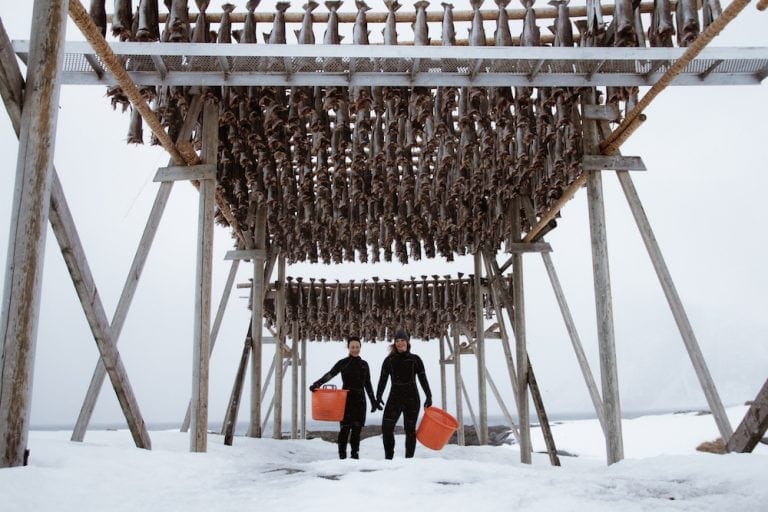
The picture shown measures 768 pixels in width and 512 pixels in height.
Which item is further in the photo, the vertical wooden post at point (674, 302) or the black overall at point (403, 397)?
the black overall at point (403, 397)

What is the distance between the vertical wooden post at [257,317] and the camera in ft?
32.8

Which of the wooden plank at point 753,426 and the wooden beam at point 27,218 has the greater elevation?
the wooden beam at point 27,218

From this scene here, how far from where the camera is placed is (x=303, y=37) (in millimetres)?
6070

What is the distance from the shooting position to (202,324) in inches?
264

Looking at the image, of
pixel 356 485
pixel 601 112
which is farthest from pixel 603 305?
pixel 356 485

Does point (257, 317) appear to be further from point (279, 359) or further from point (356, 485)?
point (356, 485)

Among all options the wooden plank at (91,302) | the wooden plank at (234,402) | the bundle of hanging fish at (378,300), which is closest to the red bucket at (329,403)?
the wooden plank at (91,302)

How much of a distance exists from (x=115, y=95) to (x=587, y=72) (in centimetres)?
448

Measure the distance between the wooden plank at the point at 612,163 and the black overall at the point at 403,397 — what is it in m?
2.70

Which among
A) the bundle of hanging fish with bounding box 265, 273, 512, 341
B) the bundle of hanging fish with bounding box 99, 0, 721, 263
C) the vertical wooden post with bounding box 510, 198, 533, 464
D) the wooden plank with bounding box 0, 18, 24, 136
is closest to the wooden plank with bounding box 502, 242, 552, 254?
the vertical wooden post with bounding box 510, 198, 533, 464

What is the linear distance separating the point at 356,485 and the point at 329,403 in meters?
3.26

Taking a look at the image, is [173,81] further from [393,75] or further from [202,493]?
[202,493]

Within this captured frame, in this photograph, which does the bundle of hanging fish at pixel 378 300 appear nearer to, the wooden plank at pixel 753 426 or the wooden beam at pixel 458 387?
the wooden beam at pixel 458 387

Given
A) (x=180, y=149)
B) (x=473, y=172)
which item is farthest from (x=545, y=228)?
(x=180, y=149)
